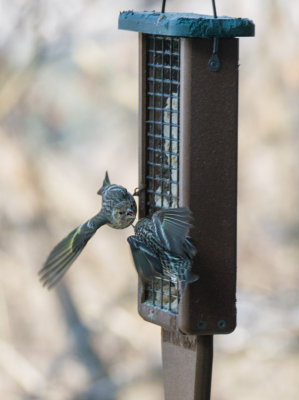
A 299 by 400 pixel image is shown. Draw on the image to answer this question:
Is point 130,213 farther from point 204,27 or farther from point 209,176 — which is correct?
point 204,27

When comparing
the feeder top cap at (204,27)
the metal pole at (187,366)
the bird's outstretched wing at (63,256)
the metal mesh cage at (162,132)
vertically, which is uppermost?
the feeder top cap at (204,27)

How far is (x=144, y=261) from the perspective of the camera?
3924 mm

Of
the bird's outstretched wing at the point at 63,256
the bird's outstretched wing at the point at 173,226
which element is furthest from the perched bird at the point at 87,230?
the bird's outstretched wing at the point at 173,226

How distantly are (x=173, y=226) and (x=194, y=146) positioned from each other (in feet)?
1.00

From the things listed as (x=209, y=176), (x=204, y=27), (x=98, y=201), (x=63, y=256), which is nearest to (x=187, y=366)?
(x=63, y=256)

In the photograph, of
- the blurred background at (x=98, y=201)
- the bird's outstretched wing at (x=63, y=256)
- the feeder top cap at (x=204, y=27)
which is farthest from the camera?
the blurred background at (x=98, y=201)

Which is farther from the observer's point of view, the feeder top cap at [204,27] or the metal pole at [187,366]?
the metal pole at [187,366]

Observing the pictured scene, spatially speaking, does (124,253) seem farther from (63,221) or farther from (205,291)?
(205,291)

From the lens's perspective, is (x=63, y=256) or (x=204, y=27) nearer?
(x=204, y=27)

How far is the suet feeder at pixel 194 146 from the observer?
3.83 metres

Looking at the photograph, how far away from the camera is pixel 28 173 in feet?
26.5

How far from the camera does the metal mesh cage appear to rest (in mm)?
4070

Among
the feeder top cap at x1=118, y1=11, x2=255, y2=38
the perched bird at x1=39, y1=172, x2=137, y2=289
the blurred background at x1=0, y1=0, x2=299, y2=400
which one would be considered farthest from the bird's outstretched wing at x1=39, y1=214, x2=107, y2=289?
the blurred background at x1=0, y1=0, x2=299, y2=400

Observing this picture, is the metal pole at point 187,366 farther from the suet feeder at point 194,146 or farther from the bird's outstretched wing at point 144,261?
the bird's outstretched wing at point 144,261
